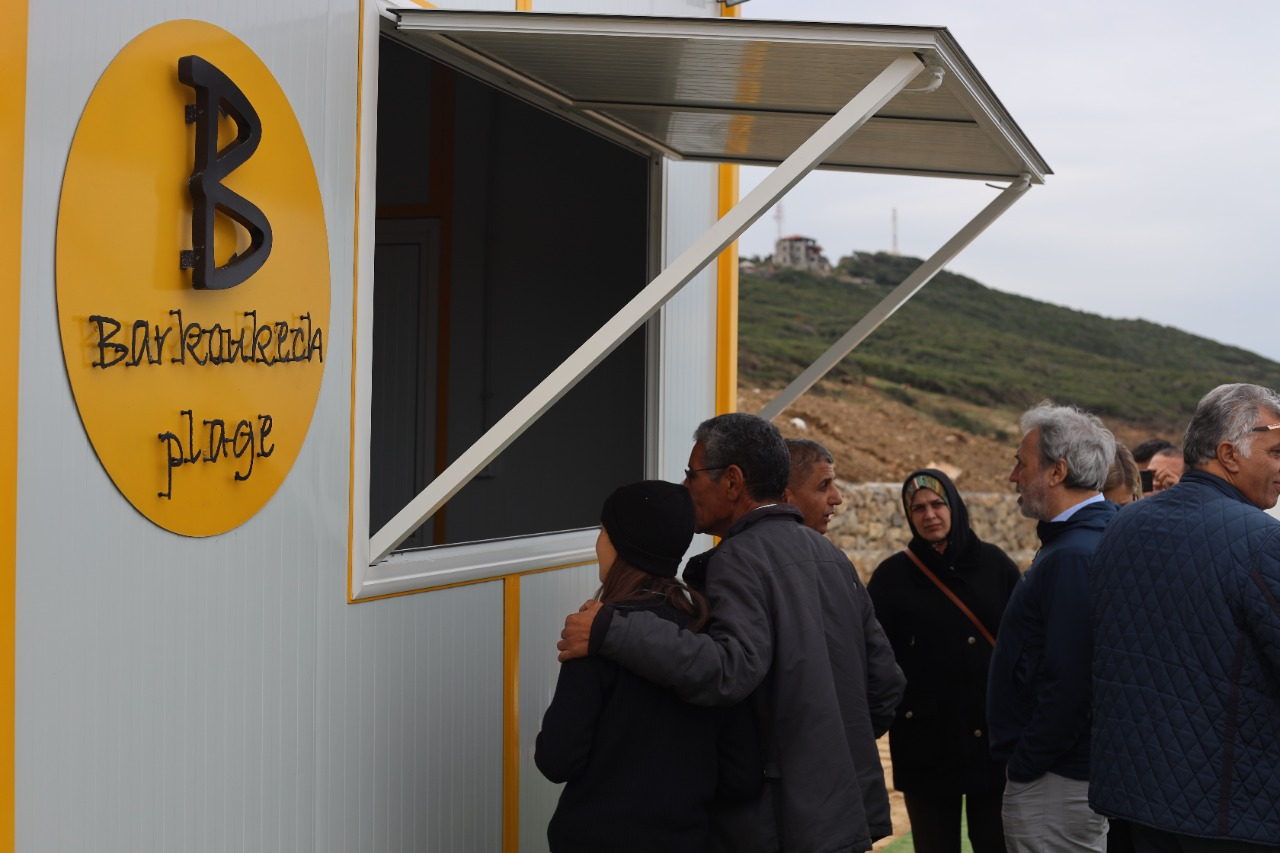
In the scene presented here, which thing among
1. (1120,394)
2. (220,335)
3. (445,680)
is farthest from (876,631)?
(1120,394)

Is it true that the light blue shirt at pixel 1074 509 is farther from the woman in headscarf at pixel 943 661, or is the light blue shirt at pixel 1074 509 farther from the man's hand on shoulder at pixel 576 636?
the man's hand on shoulder at pixel 576 636

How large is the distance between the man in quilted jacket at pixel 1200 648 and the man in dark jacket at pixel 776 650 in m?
0.53

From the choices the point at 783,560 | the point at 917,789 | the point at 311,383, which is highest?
the point at 311,383

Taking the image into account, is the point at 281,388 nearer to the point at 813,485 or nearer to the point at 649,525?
the point at 649,525

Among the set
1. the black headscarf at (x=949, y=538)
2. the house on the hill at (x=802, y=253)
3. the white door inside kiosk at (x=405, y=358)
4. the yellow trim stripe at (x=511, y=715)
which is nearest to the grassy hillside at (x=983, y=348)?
the house on the hill at (x=802, y=253)

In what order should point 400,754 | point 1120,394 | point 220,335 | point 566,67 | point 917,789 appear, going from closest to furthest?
point 220,335
point 400,754
point 566,67
point 917,789
point 1120,394

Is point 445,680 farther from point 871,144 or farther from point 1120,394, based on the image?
point 1120,394

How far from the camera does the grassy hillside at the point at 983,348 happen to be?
137ft

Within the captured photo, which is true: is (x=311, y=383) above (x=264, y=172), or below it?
below

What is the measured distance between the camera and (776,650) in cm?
284

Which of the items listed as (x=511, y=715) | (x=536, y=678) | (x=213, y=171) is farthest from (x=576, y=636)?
(x=536, y=678)

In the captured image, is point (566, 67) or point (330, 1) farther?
point (566, 67)

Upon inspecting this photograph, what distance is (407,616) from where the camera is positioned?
10.3 feet

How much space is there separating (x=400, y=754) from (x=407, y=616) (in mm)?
325
